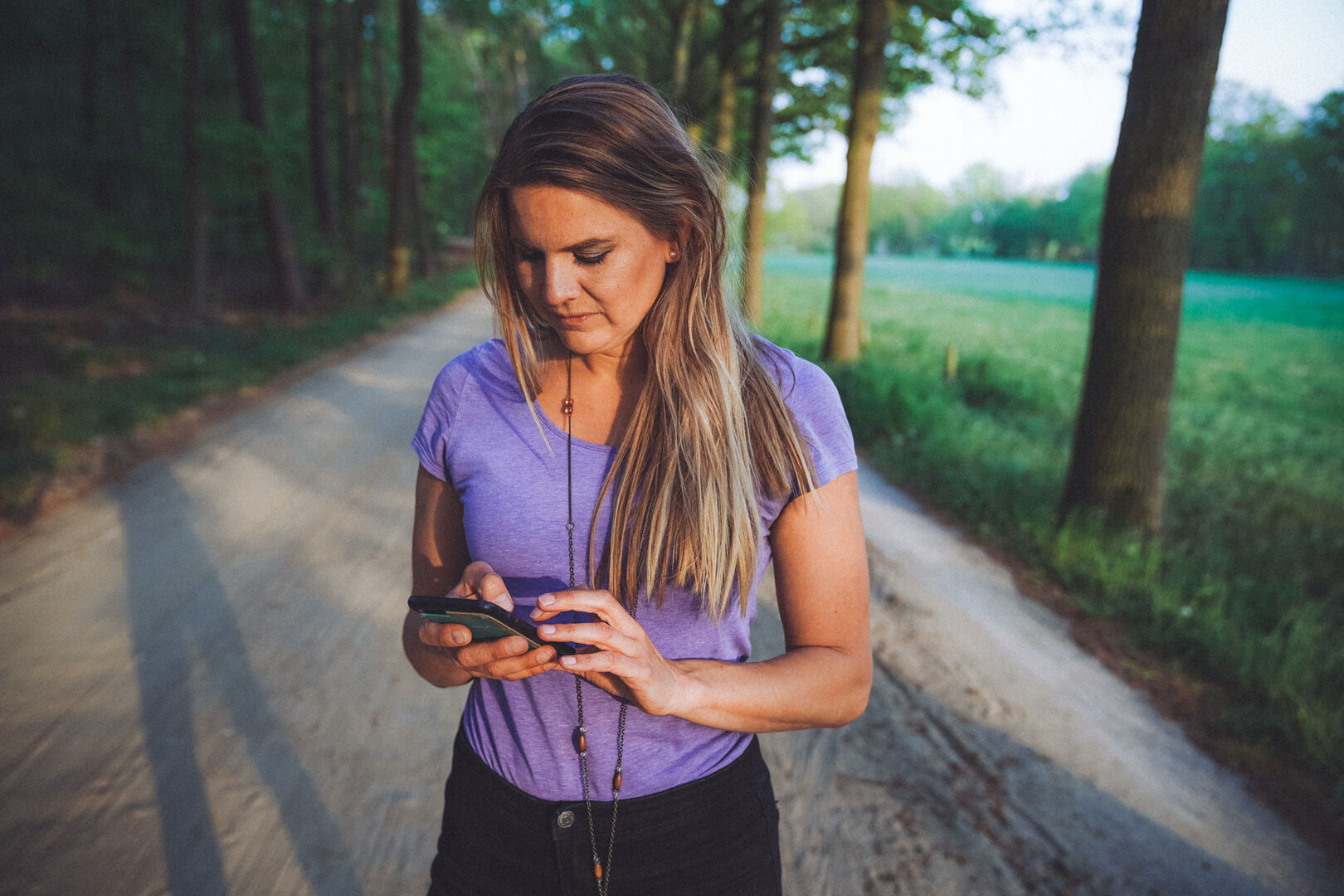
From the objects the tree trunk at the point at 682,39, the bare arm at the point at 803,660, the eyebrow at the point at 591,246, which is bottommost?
the bare arm at the point at 803,660

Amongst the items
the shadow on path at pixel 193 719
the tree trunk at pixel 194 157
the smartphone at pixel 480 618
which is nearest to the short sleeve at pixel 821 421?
the smartphone at pixel 480 618

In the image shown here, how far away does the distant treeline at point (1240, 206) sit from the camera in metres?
24.1

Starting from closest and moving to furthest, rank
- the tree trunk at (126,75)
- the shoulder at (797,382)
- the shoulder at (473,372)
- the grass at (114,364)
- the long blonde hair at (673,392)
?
the long blonde hair at (673,392) < the shoulder at (797,382) < the shoulder at (473,372) < the grass at (114,364) < the tree trunk at (126,75)

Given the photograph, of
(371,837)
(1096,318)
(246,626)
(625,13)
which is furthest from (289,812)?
→ (625,13)

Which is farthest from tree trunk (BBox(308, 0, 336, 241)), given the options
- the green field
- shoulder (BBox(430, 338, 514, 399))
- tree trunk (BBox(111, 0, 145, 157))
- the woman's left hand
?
the woman's left hand

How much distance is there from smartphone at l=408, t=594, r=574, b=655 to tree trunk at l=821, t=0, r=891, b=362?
33.3 ft

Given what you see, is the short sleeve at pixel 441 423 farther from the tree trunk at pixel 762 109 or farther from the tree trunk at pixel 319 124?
the tree trunk at pixel 319 124

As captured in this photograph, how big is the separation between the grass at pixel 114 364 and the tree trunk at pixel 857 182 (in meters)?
8.60

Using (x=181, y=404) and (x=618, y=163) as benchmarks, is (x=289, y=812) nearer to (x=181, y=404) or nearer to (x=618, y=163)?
(x=618, y=163)

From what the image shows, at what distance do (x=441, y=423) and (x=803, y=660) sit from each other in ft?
2.87

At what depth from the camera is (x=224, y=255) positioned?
23.3 meters

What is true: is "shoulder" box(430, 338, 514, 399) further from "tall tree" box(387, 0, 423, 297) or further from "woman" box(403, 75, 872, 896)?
"tall tree" box(387, 0, 423, 297)

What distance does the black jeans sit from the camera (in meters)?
1.33

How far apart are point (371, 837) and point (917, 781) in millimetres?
2274
